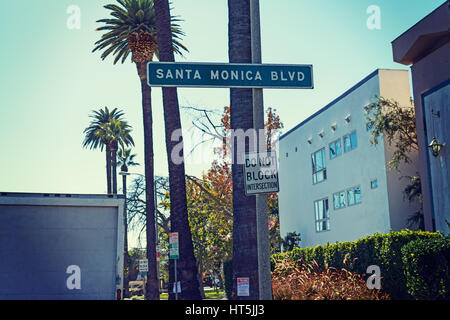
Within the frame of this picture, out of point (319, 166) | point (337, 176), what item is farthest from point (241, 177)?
point (319, 166)

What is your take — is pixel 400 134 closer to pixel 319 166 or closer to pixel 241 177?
pixel 319 166

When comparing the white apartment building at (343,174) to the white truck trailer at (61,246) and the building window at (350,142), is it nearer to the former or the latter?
the building window at (350,142)

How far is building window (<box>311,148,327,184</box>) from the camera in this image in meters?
33.0

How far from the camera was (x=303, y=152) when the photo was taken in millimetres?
35906

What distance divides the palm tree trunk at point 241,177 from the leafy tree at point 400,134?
46.3 feet

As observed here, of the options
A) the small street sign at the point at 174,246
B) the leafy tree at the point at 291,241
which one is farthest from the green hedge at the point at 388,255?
the leafy tree at the point at 291,241

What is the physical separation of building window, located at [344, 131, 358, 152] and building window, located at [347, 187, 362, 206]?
208 centimetres

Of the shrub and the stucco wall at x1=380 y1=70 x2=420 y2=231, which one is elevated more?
the stucco wall at x1=380 y1=70 x2=420 y2=231

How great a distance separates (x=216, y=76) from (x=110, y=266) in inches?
224

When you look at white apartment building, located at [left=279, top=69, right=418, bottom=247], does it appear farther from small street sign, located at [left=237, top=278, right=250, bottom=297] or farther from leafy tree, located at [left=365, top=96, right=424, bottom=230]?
small street sign, located at [left=237, top=278, right=250, bottom=297]

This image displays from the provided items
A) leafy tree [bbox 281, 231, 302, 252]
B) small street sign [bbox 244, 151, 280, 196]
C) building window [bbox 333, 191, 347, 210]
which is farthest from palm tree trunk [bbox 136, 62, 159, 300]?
small street sign [bbox 244, 151, 280, 196]

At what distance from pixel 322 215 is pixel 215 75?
996 inches
